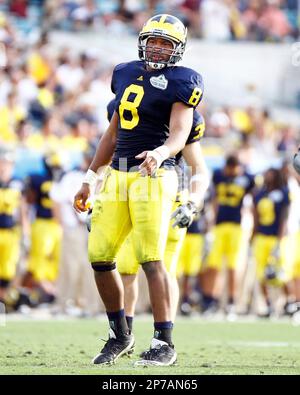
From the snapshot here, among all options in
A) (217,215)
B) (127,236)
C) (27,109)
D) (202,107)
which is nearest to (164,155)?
(127,236)

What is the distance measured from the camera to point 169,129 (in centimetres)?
603

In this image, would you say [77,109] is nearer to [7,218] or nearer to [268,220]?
[7,218]

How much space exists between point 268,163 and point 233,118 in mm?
2794

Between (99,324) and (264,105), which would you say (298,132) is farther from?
(99,324)

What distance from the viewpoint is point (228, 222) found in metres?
11.6

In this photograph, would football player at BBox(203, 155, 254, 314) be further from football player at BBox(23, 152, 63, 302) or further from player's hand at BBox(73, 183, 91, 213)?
player's hand at BBox(73, 183, 91, 213)

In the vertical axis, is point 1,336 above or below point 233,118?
below

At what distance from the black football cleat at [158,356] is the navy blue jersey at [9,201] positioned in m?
5.34

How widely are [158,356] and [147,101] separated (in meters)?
1.41

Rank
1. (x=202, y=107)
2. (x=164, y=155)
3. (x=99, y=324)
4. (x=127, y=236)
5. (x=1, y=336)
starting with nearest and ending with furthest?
1. (x=164, y=155)
2. (x=127, y=236)
3. (x=1, y=336)
4. (x=99, y=324)
5. (x=202, y=107)

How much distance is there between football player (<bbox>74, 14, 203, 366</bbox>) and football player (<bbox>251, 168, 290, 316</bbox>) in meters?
5.53

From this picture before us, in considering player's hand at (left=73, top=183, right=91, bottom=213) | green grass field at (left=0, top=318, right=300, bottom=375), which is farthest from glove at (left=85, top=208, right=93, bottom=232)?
green grass field at (left=0, top=318, right=300, bottom=375)

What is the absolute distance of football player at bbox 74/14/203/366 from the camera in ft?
19.3

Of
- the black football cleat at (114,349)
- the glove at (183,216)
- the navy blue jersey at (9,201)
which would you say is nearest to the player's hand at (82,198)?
the glove at (183,216)
